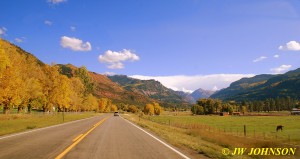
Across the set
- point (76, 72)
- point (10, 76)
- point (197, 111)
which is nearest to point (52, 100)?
point (10, 76)

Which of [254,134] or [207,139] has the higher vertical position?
[207,139]

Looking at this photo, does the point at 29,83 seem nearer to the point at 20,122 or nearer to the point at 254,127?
the point at 20,122

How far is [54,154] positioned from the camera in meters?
10.9

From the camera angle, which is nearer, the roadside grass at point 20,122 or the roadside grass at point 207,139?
the roadside grass at point 207,139

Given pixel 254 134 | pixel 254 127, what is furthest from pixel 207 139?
Result: pixel 254 127

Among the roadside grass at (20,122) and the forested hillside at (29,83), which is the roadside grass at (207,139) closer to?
the roadside grass at (20,122)

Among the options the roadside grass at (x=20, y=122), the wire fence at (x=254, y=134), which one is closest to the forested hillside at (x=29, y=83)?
the roadside grass at (x=20, y=122)

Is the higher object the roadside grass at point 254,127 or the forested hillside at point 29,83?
the forested hillside at point 29,83

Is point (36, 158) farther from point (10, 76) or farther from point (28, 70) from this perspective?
point (28, 70)

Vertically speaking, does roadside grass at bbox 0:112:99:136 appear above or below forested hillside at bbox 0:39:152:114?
below

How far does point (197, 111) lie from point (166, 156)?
189 meters

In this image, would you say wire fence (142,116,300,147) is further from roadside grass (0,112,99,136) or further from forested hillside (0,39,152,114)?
forested hillside (0,39,152,114)

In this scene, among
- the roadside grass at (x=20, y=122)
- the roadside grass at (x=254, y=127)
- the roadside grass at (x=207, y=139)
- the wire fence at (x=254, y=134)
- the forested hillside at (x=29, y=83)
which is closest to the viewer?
the roadside grass at (x=207, y=139)

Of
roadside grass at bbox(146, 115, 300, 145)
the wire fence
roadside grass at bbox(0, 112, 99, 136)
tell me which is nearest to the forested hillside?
roadside grass at bbox(0, 112, 99, 136)
